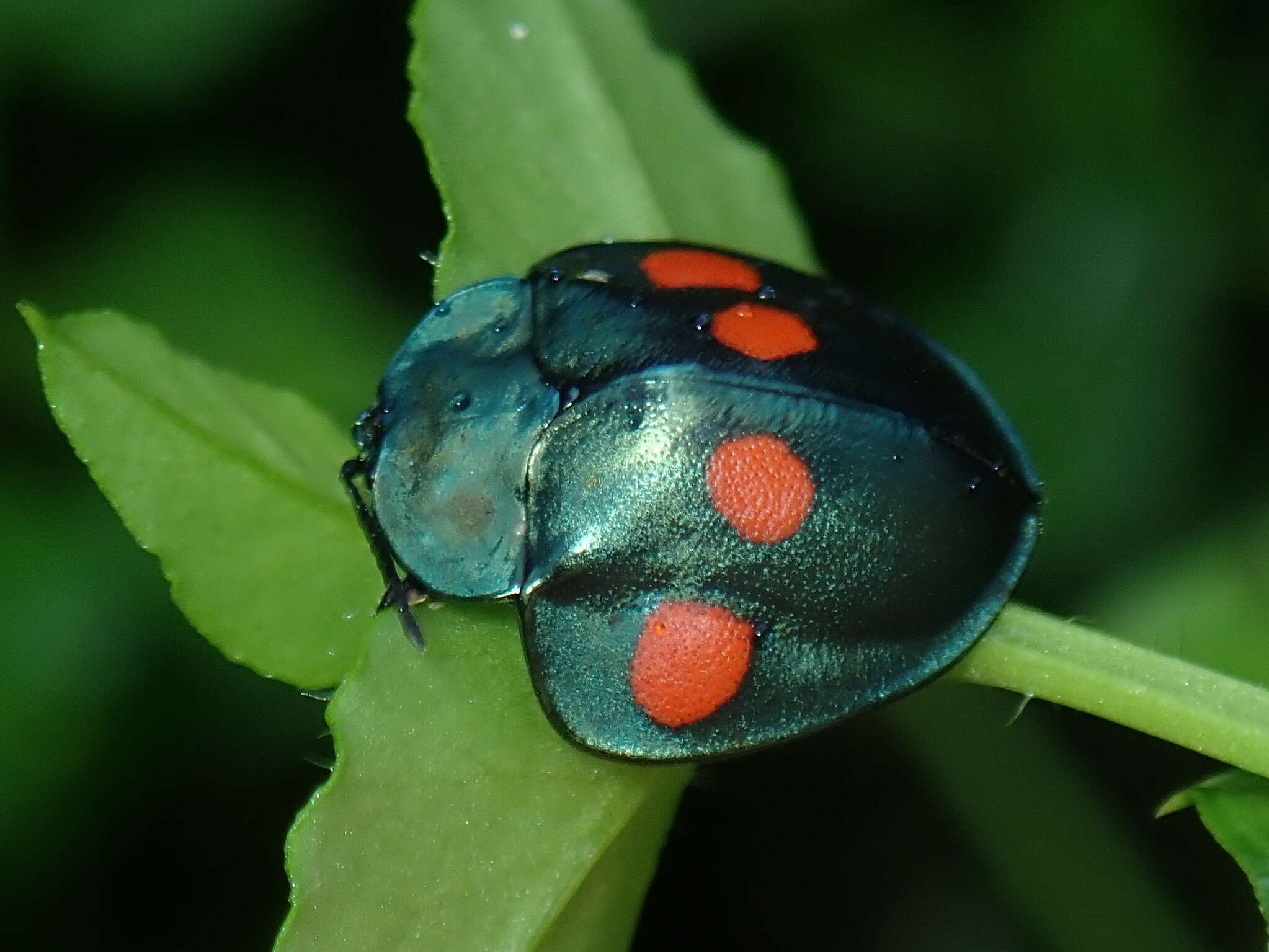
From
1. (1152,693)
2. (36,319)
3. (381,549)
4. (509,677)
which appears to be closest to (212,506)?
(381,549)

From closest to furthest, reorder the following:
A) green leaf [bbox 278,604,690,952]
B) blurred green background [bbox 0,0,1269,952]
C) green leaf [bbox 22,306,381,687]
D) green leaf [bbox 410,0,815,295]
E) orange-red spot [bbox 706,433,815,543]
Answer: green leaf [bbox 278,604,690,952] → orange-red spot [bbox 706,433,815,543] → green leaf [bbox 22,306,381,687] → green leaf [bbox 410,0,815,295] → blurred green background [bbox 0,0,1269,952]

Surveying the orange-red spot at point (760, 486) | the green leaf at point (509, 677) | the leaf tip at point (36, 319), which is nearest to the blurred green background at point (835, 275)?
the green leaf at point (509, 677)

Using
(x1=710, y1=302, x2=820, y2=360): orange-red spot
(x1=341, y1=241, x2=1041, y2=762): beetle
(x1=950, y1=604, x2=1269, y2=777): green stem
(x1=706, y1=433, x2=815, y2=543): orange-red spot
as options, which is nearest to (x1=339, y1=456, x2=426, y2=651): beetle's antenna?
(x1=341, y1=241, x2=1041, y2=762): beetle

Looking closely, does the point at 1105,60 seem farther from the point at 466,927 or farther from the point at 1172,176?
the point at 466,927

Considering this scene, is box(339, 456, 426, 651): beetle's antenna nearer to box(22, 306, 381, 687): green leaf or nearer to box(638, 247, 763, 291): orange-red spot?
box(22, 306, 381, 687): green leaf

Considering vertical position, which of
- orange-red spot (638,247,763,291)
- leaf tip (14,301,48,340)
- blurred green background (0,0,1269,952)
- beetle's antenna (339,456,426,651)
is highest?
leaf tip (14,301,48,340)

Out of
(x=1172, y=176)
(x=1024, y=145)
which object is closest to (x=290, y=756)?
(x=1024, y=145)

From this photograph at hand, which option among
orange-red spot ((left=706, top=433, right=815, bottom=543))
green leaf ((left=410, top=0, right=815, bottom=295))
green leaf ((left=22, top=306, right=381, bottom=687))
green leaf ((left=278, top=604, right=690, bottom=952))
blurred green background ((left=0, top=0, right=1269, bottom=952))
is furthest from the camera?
blurred green background ((left=0, top=0, right=1269, bottom=952))
